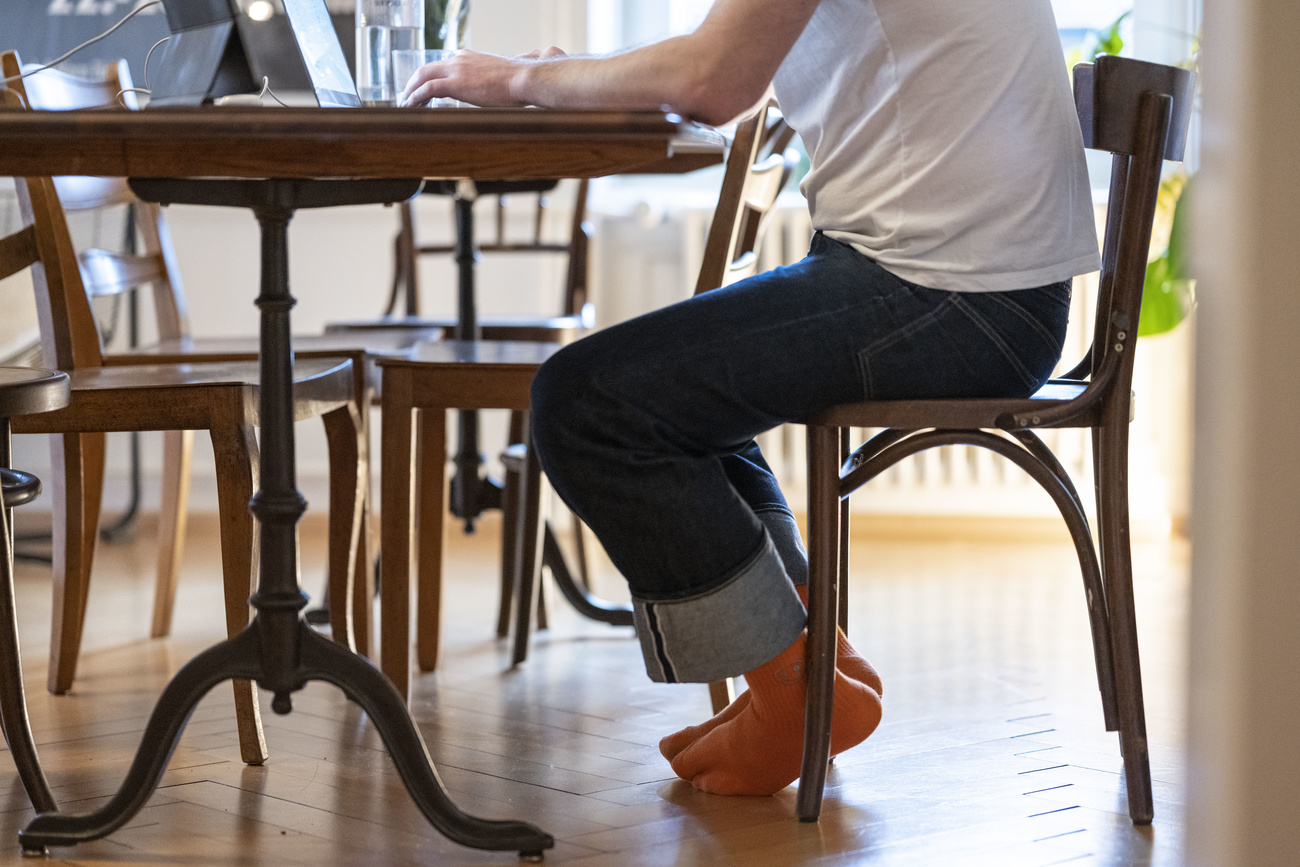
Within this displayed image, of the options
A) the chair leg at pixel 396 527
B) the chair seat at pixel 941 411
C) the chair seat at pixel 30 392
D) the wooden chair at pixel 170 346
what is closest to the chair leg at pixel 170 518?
the wooden chair at pixel 170 346

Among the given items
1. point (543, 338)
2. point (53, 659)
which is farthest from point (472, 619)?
point (53, 659)

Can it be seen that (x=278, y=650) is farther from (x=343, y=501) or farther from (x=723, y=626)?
(x=343, y=501)

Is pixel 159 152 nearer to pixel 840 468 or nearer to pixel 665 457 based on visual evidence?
pixel 665 457

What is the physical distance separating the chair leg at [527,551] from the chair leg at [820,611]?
2.61 feet

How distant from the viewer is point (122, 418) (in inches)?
63.2

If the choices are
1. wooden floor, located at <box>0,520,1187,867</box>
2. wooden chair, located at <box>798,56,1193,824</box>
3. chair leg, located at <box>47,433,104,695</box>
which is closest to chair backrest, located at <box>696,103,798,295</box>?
wooden chair, located at <box>798,56,1193,824</box>

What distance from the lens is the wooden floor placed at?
131cm

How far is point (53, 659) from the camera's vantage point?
77.8 inches

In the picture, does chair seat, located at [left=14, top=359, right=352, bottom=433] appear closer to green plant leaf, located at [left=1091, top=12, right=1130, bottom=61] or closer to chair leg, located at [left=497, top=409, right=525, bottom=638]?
chair leg, located at [left=497, top=409, right=525, bottom=638]

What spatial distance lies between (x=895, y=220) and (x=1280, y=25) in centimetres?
75

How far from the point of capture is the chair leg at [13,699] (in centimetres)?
135

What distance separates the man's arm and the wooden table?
62 millimetres

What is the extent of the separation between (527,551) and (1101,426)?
3.45ft

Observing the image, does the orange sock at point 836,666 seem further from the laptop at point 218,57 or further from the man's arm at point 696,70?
the laptop at point 218,57
